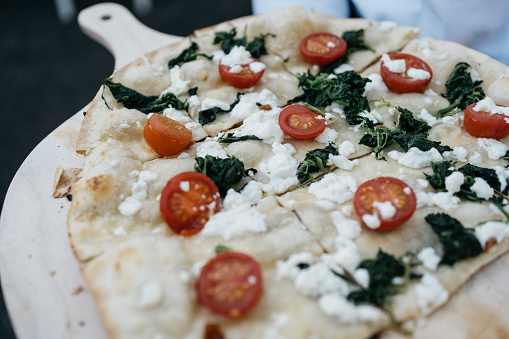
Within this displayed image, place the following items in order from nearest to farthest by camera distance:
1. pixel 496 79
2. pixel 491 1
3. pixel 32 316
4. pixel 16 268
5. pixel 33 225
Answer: pixel 32 316, pixel 16 268, pixel 33 225, pixel 496 79, pixel 491 1

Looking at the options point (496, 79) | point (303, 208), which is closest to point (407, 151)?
point (303, 208)

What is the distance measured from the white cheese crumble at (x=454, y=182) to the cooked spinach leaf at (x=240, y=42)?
2820 millimetres

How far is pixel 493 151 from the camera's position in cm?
443

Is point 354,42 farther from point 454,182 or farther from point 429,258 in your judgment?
point 429,258

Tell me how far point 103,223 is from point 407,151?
2929 millimetres

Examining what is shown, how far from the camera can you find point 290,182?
13.9 ft

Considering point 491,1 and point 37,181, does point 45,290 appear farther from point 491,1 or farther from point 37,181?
point 491,1

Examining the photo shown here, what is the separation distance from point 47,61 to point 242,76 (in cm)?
675

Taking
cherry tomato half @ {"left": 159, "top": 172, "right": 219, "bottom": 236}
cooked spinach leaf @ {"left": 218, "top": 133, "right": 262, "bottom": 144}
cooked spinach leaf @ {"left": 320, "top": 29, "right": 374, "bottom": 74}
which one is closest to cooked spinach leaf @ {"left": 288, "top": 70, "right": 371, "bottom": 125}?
cooked spinach leaf @ {"left": 320, "top": 29, "right": 374, "bottom": 74}

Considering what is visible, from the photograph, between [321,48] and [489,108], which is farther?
[321,48]

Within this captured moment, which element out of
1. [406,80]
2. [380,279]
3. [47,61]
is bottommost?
[47,61]

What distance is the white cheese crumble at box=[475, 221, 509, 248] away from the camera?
3.63 meters

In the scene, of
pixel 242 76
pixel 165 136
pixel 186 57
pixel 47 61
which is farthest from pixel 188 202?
pixel 47 61

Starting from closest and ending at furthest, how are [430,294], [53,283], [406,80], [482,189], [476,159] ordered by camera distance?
[430,294], [53,283], [482,189], [476,159], [406,80]
